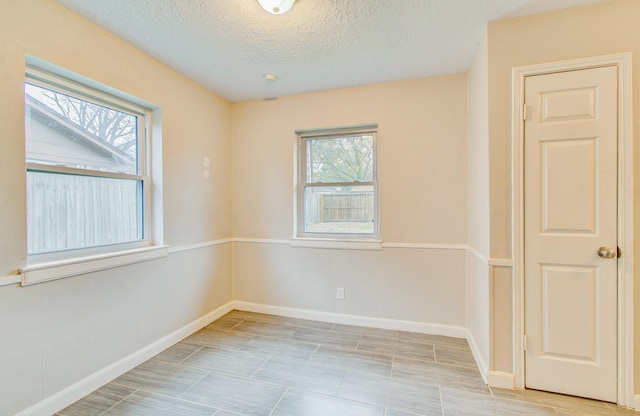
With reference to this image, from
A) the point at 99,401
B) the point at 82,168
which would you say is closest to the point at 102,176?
the point at 82,168

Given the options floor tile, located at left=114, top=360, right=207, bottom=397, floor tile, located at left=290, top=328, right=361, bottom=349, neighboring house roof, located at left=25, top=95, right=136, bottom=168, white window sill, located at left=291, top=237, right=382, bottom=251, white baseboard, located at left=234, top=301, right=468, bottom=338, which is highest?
neighboring house roof, located at left=25, top=95, right=136, bottom=168

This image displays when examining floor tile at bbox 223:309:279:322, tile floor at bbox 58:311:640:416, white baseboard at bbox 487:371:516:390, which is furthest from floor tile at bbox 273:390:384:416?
floor tile at bbox 223:309:279:322

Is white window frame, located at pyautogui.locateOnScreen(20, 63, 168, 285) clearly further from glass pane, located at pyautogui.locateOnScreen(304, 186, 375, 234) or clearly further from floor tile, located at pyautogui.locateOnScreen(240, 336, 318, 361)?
glass pane, located at pyautogui.locateOnScreen(304, 186, 375, 234)

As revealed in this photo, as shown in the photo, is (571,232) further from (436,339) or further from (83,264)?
(83,264)

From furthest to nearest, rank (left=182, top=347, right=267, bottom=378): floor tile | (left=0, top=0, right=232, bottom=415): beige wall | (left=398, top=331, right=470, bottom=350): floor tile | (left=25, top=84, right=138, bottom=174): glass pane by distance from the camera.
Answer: (left=398, top=331, right=470, bottom=350): floor tile < (left=182, top=347, right=267, bottom=378): floor tile < (left=25, top=84, right=138, bottom=174): glass pane < (left=0, top=0, right=232, bottom=415): beige wall

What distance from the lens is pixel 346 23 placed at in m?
1.94

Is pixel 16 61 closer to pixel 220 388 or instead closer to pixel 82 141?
pixel 82 141

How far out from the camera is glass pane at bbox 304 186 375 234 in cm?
308

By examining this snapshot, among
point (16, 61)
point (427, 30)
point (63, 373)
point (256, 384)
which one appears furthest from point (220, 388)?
point (427, 30)

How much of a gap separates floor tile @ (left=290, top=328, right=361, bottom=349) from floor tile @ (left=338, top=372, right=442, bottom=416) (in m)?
0.51

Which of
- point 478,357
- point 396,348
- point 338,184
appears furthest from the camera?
point 338,184

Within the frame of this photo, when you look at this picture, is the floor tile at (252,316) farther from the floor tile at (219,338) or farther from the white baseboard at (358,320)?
the floor tile at (219,338)

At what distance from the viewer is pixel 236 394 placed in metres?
1.88

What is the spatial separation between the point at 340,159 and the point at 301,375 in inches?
84.4
